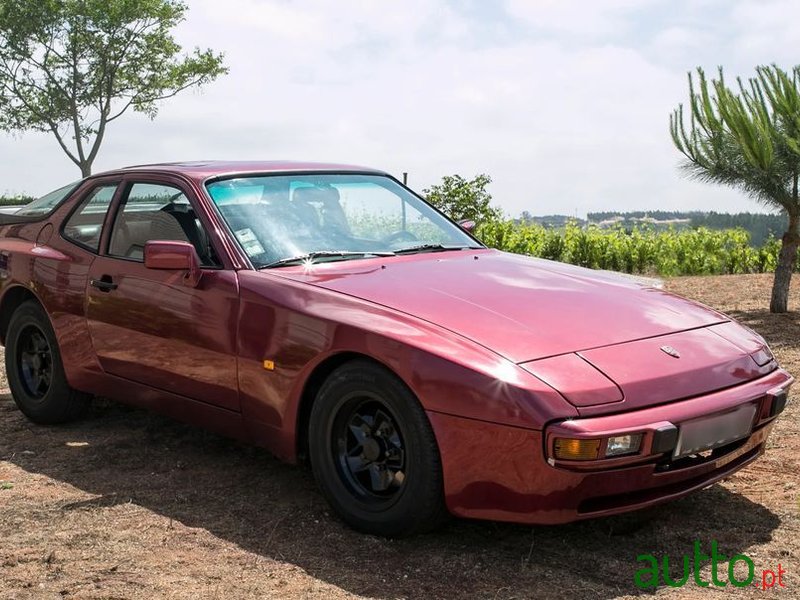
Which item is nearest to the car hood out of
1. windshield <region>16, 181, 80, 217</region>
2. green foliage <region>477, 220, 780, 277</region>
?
windshield <region>16, 181, 80, 217</region>

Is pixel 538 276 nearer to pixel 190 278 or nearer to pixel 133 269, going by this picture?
pixel 190 278

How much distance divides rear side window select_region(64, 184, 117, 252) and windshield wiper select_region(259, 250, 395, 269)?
1.46 meters

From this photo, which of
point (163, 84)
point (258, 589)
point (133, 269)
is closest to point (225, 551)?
point (258, 589)

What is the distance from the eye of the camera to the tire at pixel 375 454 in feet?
12.7

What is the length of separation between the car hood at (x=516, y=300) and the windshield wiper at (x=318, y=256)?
7cm

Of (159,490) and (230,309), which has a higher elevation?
(230,309)

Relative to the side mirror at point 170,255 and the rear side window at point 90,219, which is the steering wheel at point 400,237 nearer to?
the side mirror at point 170,255

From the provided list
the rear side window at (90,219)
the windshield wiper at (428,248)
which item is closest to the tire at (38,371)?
the rear side window at (90,219)

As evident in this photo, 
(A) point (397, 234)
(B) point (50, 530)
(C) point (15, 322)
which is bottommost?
(B) point (50, 530)

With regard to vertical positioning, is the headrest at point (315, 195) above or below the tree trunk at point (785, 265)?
above

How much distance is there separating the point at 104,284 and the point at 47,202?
4.05 feet

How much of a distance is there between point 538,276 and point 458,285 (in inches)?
19.7

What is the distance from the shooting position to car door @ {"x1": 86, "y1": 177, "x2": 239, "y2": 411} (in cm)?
475

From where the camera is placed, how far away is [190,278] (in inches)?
191
